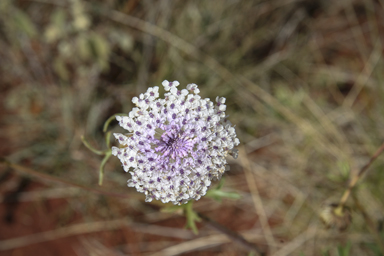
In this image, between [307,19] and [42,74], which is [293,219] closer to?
[307,19]

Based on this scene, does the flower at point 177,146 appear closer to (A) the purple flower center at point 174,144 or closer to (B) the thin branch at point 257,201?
(A) the purple flower center at point 174,144

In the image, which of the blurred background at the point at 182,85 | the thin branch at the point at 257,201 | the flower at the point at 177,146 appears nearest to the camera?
the flower at the point at 177,146

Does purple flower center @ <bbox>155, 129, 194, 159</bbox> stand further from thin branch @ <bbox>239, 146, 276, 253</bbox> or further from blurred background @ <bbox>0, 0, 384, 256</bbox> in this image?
thin branch @ <bbox>239, 146, 276, 253</bbox>

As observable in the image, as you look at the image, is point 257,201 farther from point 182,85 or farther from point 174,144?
point 174,144

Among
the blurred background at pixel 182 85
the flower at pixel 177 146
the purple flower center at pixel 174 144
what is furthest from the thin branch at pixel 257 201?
the purple flower center at pixel 174 144

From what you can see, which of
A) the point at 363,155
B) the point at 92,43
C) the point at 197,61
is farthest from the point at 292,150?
the point at 92,43

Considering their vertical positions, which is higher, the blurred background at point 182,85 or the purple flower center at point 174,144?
the blurred background at point 182,85

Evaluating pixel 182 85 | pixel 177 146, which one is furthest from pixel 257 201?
pixel 177 146
